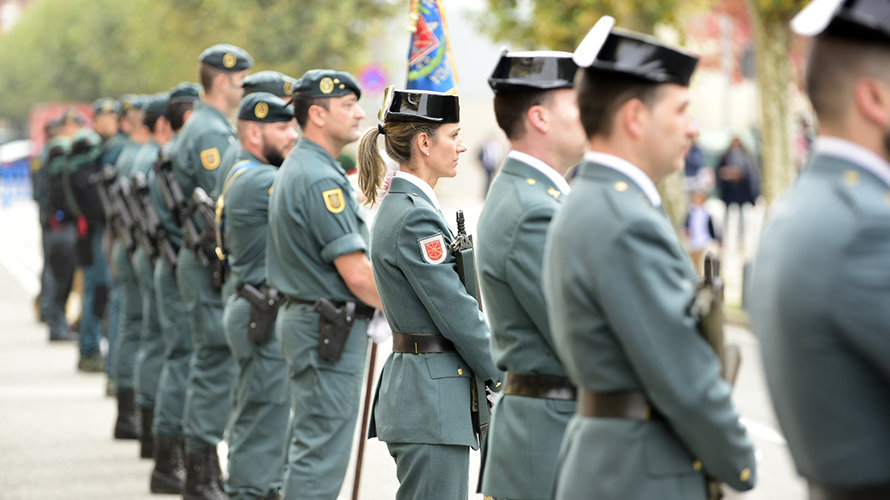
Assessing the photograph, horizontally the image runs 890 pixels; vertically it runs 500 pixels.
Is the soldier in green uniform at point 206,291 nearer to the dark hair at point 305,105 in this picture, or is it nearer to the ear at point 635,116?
the dark hair at point 305,105

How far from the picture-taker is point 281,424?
21.5ft

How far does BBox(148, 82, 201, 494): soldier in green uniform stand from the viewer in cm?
779

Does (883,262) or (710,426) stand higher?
(883,262)

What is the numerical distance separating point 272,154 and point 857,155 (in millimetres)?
4608

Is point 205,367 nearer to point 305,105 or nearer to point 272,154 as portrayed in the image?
point 272,154

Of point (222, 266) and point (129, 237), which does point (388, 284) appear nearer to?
point (222, 266)

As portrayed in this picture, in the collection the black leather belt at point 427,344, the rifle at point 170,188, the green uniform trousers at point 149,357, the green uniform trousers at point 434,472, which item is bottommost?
the green uniform trousers at point 149,357

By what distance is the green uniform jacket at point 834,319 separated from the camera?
2357mm

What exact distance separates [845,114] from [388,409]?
2558 mm

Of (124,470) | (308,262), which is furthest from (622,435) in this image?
(124,470)

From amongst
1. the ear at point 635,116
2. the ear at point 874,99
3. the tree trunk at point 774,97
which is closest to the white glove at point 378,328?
the ear at point 635,116

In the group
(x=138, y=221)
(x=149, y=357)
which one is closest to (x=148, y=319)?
(x=149, y=357)

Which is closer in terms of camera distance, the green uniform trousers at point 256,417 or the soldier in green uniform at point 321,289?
the soldier in green uniform at point 321,289

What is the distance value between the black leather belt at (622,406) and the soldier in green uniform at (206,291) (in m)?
4.55
